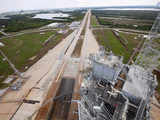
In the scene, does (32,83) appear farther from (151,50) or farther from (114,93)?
(151,50)

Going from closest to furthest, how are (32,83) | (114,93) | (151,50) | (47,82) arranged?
(114,93) → (151,50) → (32,83) → (47,82)

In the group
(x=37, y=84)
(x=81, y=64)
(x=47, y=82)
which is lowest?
(x=37, y=84)

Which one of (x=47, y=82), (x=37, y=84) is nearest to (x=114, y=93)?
(x=47, y=82)

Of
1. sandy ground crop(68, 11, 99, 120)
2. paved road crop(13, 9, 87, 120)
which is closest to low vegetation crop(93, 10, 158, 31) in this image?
sandy ground crop(68, 11, 99, 120)

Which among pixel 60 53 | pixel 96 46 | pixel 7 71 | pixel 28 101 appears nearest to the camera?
pixel 28 101

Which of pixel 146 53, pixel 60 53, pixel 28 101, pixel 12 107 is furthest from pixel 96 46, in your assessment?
pixel 12 107

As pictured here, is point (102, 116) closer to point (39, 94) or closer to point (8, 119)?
point (39, 94)

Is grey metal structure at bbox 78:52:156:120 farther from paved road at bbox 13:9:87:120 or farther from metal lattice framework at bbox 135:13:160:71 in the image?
paved road at bbox 13:9:87:120

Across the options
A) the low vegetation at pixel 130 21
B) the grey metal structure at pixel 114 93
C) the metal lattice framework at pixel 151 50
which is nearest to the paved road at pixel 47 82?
the grey metal structure at pixel 114 93
